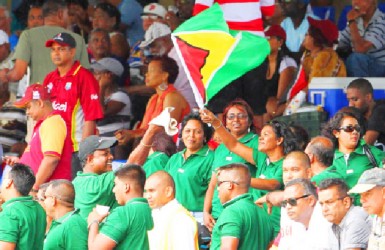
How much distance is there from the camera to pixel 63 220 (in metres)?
12.0

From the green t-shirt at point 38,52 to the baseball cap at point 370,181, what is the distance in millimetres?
5286

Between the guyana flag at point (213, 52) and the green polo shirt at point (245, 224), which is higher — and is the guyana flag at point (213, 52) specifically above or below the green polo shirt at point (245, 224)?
above

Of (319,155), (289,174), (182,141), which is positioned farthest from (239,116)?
(289,174)

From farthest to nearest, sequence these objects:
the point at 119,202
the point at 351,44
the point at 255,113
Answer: the point at 351,44
the point at 255,113
the point at 119,202

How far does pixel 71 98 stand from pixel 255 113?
86.4 inches

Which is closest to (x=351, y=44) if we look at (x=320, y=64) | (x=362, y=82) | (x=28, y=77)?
(x=320, y=64)

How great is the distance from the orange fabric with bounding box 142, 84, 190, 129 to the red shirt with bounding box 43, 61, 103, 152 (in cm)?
96

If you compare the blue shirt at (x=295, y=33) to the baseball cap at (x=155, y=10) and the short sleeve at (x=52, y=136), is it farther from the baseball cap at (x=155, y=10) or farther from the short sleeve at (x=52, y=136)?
the short sleeve at (x=52, y=136)

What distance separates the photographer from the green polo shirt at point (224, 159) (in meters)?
13.5

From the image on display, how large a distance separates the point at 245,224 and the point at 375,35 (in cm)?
542

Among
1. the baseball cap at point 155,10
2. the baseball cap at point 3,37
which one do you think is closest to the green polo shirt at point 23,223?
the baseball cap at point 3,37

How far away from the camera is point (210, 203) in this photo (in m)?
13.6

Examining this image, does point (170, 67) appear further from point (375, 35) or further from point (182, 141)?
point (375, 35)

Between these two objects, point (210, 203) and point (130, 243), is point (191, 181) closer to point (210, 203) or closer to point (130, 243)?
point (210, 203)
